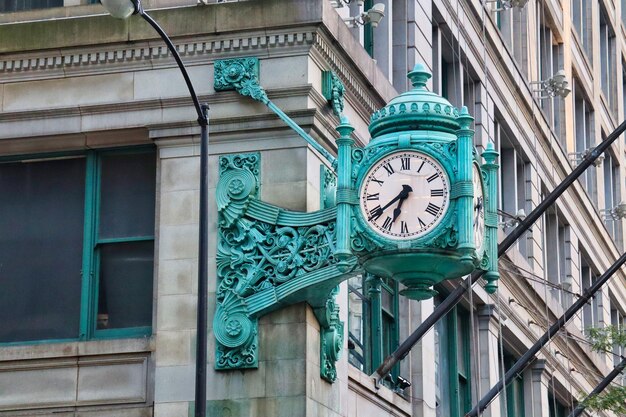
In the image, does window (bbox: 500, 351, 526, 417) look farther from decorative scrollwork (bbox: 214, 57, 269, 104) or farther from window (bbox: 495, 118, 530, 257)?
decorative scrollwork (bbox: 214, 57, 269, 104)

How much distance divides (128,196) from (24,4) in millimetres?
3405

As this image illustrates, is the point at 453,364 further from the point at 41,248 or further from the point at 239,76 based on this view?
the point at 239,76

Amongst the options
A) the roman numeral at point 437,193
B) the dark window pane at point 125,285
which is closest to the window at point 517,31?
the dark window pane at point 125,285

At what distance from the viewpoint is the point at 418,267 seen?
20.1 m

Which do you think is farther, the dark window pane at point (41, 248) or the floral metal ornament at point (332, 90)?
the dark window pane at point (41, 248)

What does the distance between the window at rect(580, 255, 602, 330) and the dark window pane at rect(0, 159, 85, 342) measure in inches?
1034

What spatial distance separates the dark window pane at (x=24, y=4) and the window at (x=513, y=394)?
16.3 meters

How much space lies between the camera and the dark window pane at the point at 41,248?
75.5 feet

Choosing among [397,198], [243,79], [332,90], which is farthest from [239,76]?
[397,198]

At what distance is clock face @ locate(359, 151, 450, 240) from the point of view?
1978 centimetres

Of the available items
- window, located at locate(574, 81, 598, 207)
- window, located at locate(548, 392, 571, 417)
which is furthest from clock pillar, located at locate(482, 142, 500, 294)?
window, located at locate(574, 81, 598, 207)

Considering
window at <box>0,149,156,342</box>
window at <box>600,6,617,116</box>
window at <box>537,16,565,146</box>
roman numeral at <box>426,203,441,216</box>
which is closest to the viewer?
roman numeral at <box>426,203,441,216</box>

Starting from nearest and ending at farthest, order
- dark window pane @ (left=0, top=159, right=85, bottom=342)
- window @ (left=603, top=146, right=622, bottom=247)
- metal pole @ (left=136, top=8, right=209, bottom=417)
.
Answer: metal pole @ (left=136, top=8, right=209, bottom=417) → dark window pane @ (left=0, top=159, right=85, bottom=342) → window @ (left=603, top=146, right=622, bottom=247)

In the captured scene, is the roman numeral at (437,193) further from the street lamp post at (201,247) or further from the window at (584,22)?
the window at (584,22)
